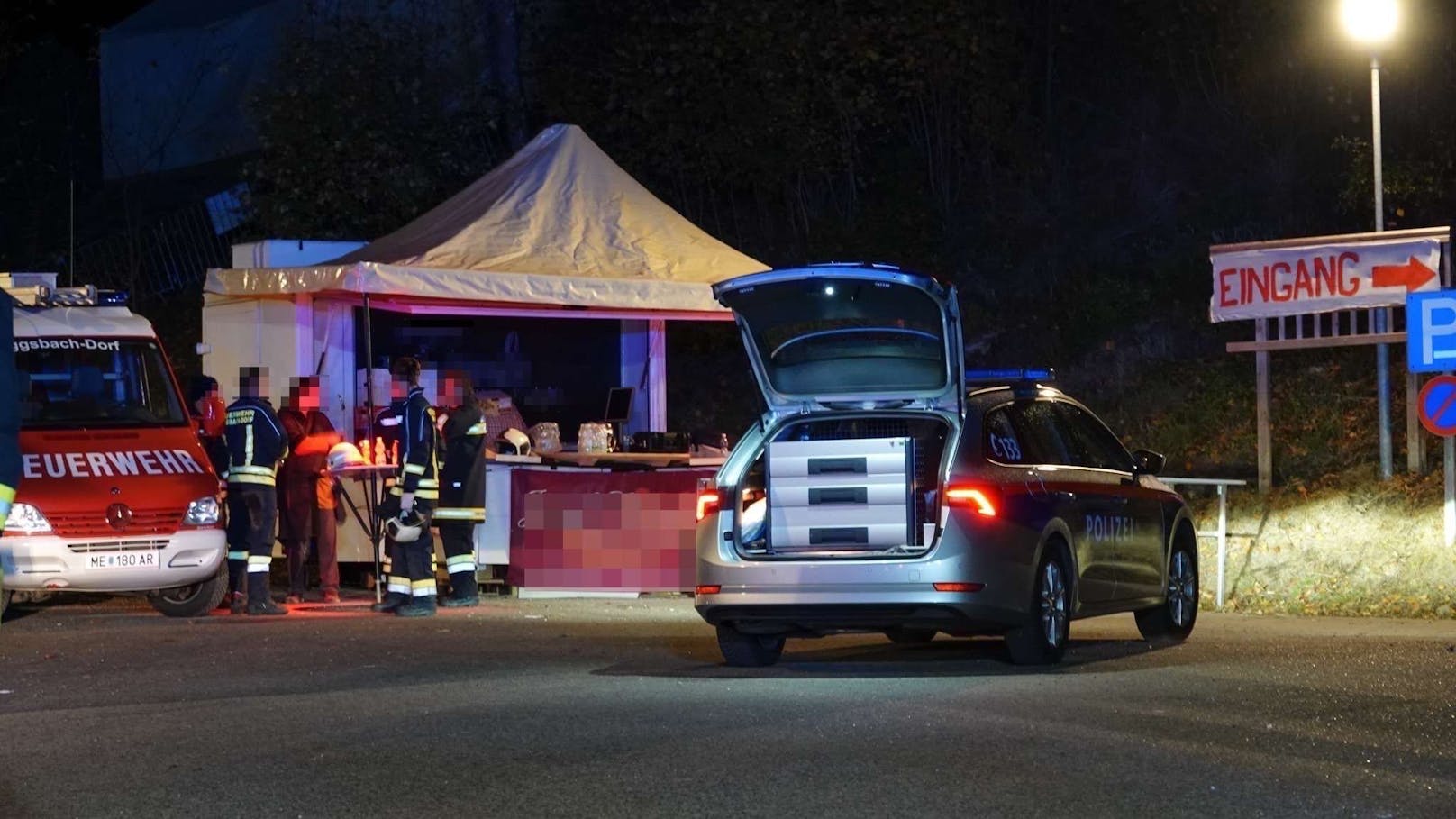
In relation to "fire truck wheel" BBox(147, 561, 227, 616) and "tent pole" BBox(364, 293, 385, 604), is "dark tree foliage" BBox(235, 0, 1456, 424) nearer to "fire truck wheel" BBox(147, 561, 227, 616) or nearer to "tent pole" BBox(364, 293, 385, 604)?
"tent pole" BBox(364, 293, 385, 604)

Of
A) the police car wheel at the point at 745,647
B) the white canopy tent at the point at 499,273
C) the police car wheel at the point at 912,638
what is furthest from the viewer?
the white canopy tent at the point at 499,273

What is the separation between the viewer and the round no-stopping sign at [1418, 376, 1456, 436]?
15234mm

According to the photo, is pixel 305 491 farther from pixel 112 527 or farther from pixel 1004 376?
pixel 1004 376

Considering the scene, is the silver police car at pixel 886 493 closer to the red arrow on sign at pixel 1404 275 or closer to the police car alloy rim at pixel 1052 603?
the police car alloy rim at pixel 1052 603

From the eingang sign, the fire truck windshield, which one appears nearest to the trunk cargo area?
the fire truck windshield

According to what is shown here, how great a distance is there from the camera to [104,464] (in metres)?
15.3

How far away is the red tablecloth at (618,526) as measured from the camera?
16.6m

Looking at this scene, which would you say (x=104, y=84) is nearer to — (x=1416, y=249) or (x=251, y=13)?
(x=251, y=13)

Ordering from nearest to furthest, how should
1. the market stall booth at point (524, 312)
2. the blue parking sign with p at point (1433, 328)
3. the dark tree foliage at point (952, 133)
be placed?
1. the blue parking sign with p at point (1433, 328)
2. the market stall booth at point (524, 312)
3. the dark tree foliage at point (952, 133)

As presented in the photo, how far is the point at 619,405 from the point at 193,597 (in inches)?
218

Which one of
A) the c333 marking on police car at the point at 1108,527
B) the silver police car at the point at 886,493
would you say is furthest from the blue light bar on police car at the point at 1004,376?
the c333 marking on police car at the point at 1108,527

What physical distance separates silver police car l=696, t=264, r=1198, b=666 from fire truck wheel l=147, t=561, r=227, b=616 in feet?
18.1

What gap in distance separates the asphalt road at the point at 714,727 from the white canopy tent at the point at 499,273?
4.79 meters

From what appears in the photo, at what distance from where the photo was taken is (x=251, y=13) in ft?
122
